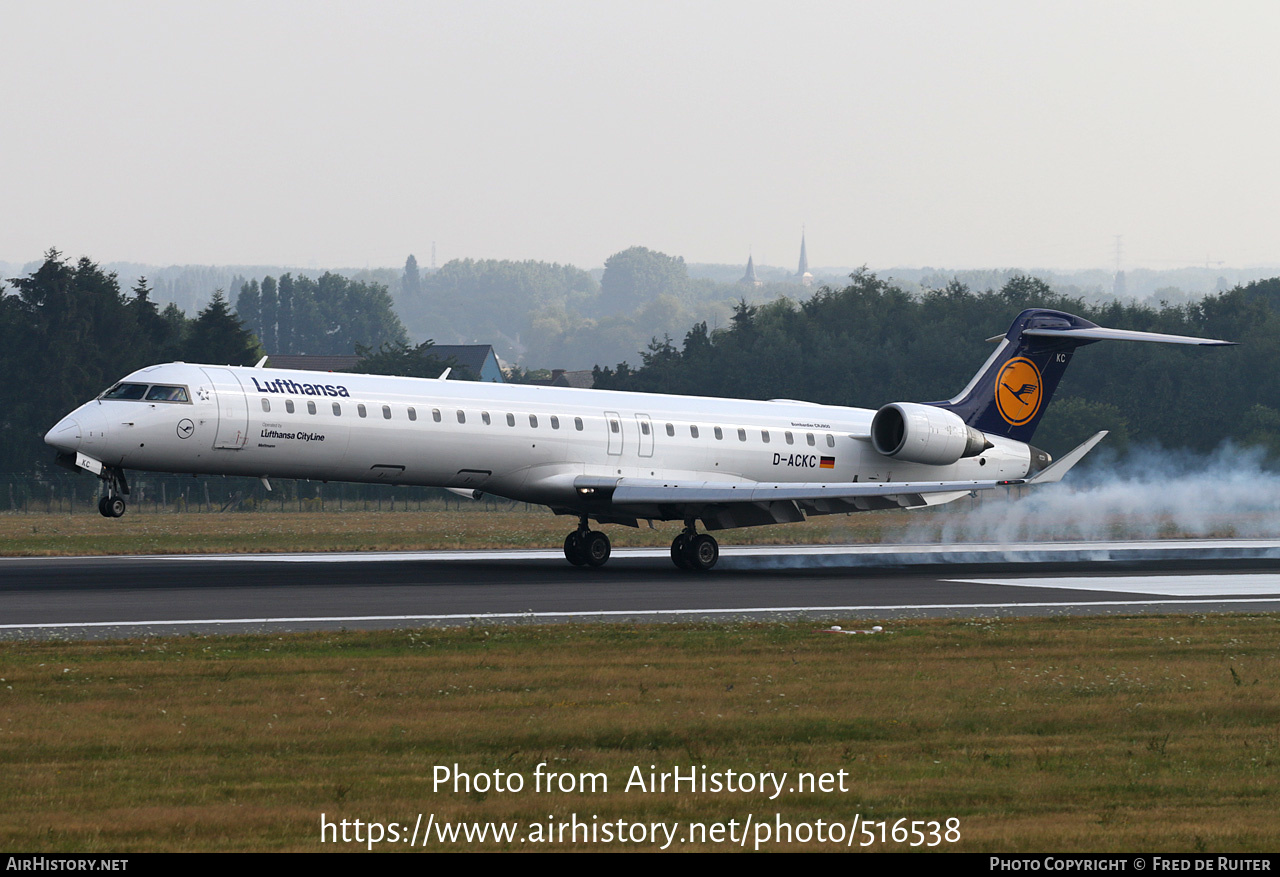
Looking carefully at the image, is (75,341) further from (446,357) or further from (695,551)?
(446,357)

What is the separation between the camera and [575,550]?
105 feet

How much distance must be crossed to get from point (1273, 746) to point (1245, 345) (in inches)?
3203

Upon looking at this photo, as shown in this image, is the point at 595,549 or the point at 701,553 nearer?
the point at 701,553

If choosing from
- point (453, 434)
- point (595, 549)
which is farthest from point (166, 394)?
point (595, 549)

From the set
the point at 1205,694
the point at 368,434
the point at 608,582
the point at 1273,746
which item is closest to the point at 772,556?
the point at 608,582

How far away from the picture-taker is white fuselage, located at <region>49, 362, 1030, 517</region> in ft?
89.1

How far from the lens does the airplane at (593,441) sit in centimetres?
2730

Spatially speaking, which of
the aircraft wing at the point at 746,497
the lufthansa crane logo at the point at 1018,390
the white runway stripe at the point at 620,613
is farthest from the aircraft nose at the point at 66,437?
the lufthansa crane logo at the point at 1018,390

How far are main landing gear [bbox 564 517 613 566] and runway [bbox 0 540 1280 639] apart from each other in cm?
40

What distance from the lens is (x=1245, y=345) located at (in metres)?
87.6

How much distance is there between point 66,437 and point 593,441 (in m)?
10.6

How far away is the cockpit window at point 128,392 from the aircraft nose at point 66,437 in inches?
42.9

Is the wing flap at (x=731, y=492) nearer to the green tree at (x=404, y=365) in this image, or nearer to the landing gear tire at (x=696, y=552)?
the landing gear tire at (x=696, y=552)
